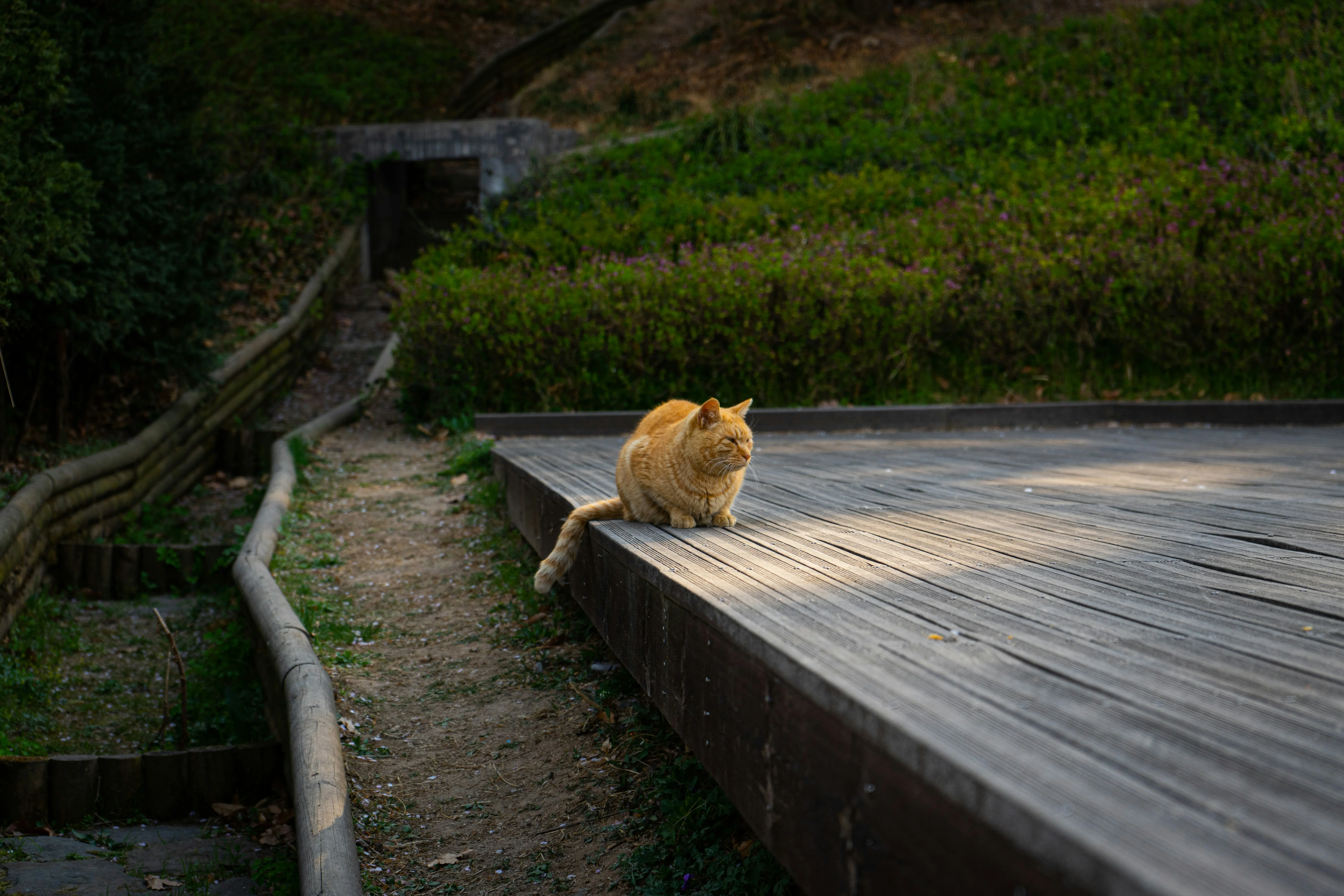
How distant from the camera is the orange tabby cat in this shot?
3.37m

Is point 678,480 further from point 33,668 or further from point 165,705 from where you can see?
point 33,668

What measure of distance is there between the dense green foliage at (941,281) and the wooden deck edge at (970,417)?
545mm

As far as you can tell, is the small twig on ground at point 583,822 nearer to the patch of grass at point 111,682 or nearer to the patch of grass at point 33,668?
the patch of grass at point 111,682

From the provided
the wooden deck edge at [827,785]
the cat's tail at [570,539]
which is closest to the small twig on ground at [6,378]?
the cat's tail at [570,539]

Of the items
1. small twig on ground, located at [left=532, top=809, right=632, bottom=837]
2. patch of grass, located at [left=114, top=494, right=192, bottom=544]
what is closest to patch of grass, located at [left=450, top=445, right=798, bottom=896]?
small twig on ground, located at [left=532, top=809, right=632, bottom=837]

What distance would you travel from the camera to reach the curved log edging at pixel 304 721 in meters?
2.76

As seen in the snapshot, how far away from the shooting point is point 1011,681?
1.69 m

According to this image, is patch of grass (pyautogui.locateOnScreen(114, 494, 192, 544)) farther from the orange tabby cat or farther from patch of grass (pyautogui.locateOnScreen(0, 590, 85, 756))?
the orange tabby cat

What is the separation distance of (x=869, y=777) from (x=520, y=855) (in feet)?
6.21

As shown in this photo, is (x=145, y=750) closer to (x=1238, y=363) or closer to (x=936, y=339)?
(x=936, y=339)

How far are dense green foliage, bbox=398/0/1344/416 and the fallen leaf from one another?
5.46 meters

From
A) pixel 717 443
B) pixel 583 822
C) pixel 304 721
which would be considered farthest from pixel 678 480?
pixel 304 721

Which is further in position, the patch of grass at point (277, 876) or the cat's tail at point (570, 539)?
the cat's tail at point (570, 539)

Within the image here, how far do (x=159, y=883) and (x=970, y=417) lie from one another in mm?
6879
